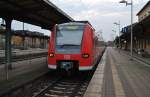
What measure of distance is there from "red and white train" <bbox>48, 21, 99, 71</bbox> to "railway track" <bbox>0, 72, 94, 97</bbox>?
0.87m

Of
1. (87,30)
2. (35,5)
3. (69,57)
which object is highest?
(35,5)

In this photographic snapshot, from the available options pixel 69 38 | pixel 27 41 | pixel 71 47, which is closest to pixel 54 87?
pixel 71 47

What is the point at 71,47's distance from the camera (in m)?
18.5

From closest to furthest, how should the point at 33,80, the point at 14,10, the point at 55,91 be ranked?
the point at 55,91, the point at 33,80, the point at 14,10

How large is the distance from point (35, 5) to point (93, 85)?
23.4ft

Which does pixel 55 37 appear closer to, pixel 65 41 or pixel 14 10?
pixel 65 41

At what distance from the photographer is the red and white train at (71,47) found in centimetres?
1809

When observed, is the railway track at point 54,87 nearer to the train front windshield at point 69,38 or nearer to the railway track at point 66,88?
the railway track at point 66,88

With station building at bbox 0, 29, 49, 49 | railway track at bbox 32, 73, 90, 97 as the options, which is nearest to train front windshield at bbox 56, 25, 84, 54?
railway track at bbox 32, 73, 90, 97

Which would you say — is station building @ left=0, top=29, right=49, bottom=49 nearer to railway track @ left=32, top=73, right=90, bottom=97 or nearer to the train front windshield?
the train front windshield

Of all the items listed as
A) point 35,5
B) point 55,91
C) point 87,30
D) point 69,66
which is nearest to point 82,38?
point 87,30

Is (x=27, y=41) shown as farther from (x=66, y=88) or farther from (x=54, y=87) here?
(x=66, y=88)

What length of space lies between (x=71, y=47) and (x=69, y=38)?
66 cm

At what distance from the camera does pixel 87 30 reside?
19.0 meters
